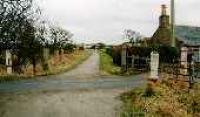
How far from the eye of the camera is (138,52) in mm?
37781

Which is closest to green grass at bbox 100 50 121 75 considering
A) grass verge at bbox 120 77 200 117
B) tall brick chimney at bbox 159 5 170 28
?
tall brick chimney at bbox 159 5 170 28

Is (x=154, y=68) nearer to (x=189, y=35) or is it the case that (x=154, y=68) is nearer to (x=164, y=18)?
(x=164, y=18)

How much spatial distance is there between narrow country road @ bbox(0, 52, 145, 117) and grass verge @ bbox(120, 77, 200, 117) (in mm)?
518

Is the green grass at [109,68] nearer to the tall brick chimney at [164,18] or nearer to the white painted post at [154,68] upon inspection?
the white painted post at [154,68]

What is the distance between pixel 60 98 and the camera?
55.3 ft

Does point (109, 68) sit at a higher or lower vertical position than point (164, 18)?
lower

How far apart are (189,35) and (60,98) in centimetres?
4150

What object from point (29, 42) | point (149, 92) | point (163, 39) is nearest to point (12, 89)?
point (149, 92)

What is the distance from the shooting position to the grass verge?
14289 mm

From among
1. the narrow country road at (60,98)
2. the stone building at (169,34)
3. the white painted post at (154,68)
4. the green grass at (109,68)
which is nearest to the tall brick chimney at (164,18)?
the stone building at (169,34)

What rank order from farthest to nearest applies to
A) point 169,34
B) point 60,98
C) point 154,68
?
point 169,34, point 154,68, point 60,98

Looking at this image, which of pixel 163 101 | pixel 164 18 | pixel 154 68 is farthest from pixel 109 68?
pixel 163 101

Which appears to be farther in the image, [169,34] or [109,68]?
[169,34]

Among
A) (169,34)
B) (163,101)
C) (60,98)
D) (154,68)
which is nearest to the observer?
(163,101)
